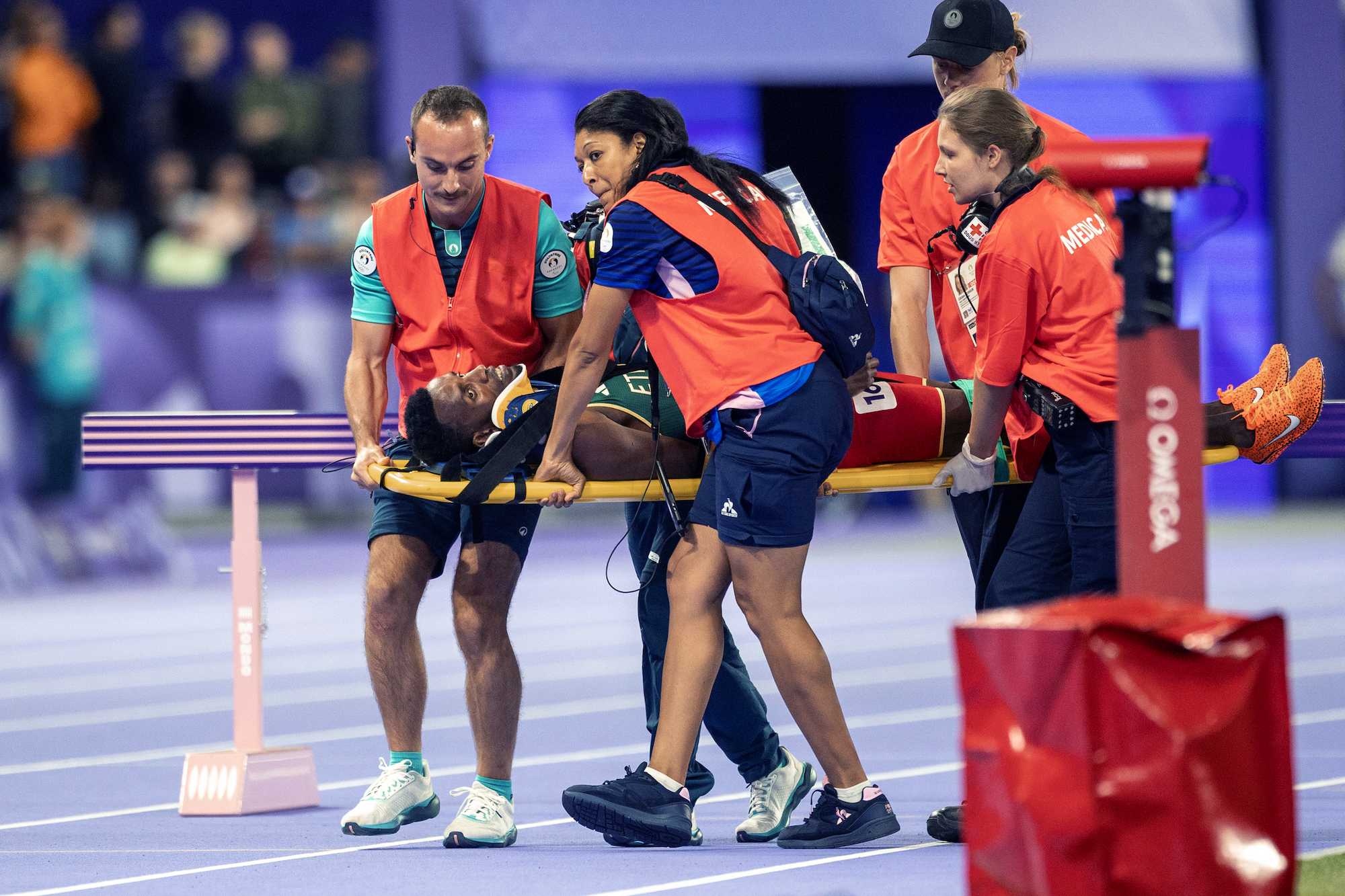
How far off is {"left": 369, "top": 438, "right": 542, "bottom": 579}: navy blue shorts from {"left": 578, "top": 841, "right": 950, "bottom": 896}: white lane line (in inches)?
45.1

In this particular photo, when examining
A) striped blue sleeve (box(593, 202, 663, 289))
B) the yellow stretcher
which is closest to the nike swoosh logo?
the yellow stretcher

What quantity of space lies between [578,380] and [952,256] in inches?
48.0

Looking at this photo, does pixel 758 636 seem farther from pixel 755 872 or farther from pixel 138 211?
pixel 138 211

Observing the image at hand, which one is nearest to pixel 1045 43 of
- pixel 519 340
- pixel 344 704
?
pixel 344 704

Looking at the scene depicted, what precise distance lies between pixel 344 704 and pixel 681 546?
3.79m

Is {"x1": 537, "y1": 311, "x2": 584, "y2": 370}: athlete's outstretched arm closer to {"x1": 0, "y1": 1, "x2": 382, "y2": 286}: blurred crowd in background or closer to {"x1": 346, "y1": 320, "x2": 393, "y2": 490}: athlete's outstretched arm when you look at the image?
{"x1": 346, "y1": 320, "x2": 393, "y2": 490}: athlete's outstretched arm

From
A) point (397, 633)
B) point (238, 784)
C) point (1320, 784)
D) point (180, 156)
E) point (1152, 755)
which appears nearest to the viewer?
point (1152, 755)

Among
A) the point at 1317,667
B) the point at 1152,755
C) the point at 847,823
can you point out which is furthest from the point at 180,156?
the point at 1152,755

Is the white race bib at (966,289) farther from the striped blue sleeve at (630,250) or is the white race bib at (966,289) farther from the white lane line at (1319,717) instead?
the white lane line at (1319,717)

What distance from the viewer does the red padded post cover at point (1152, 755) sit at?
2852mm

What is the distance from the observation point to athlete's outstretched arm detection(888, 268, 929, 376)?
497cm

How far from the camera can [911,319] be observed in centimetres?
497

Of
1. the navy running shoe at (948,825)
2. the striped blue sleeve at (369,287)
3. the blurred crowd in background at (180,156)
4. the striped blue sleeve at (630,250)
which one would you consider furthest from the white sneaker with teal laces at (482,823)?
the blurred crowd in background at (180,156)

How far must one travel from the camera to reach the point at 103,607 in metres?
11.7
